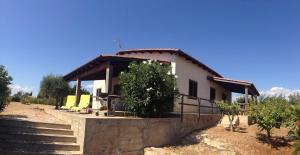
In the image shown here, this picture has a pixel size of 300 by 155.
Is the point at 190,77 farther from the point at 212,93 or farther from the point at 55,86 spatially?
the point at 55,86

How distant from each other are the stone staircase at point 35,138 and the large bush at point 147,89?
124 inches

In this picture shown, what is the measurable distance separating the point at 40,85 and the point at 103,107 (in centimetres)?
1239

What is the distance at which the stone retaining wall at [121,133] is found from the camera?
10.2 m

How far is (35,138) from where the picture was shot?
1020 cm

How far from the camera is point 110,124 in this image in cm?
1082

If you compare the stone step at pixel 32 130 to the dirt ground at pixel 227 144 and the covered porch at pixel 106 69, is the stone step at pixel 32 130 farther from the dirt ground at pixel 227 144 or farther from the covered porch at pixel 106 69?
the dirt ground at pixel 227 144

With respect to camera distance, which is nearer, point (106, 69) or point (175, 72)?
point (106, 69)

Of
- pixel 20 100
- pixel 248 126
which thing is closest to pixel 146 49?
pixel 248 126

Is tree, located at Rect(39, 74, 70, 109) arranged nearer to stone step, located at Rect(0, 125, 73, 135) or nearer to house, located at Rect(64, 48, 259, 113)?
house, located at Rect(64, 48, 259, 113)

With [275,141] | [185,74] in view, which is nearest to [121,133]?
[275,141]

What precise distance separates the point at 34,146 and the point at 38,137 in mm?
660

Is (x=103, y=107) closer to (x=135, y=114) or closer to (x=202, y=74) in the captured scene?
(x=135, y=114)

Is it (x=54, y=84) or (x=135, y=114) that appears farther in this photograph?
(x=54, y=84)

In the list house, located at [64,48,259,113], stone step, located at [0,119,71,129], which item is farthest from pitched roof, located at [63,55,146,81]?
stone step, located at [0,119,71,129]
